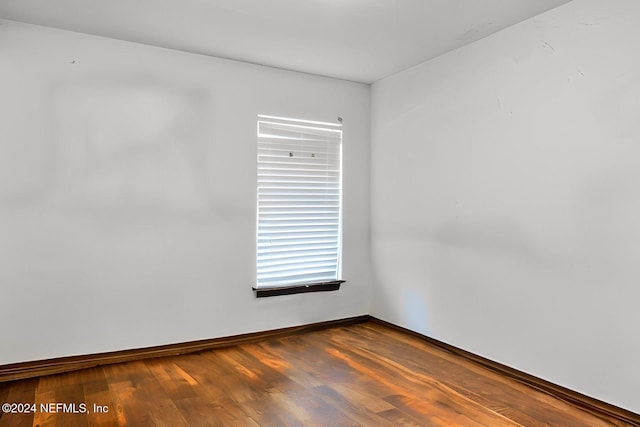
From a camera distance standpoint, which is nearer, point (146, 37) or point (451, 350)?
point (146, 37)

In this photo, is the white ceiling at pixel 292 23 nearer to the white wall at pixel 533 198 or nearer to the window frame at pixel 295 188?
the white wall at pixel 533 198

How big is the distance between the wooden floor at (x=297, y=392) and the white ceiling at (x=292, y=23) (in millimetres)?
2403

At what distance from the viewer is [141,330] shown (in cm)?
346

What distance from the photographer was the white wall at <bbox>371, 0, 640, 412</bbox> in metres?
2.54

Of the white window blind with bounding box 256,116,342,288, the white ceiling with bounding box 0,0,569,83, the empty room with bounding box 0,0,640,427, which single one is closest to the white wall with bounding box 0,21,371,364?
the empty room with bounding box 0,0,640,427

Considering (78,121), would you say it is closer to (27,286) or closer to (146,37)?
(146,37)

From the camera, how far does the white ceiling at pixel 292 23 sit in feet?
9.07

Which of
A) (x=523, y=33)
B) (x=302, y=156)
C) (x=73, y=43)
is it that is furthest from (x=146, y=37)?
(x=523, y=33)

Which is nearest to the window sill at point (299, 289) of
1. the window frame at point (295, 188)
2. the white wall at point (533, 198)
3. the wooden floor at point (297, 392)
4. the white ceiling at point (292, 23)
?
the window frame at point (295, 188)

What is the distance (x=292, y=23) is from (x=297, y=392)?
2.42 m

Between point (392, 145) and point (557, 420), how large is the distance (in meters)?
2.61

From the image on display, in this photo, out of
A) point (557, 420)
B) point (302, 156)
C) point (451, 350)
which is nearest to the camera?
point (557, 420)

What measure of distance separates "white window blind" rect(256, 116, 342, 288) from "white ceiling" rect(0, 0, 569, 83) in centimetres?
72

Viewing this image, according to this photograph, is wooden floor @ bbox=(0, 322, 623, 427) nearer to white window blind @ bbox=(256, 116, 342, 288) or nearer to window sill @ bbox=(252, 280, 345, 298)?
window sill @ bbox=(252, 280, 345, 298)
